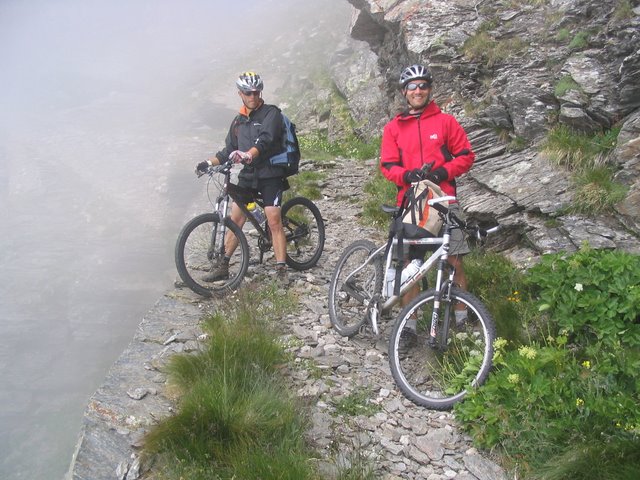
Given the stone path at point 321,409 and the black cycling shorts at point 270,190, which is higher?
the black cycling shorts at point 270,190

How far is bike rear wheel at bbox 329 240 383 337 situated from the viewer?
652cm

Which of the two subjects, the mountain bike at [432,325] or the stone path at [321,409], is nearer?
the stone path at [321,409]

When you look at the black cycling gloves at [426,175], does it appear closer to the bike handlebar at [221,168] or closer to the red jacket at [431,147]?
the red jacket at [431,147]

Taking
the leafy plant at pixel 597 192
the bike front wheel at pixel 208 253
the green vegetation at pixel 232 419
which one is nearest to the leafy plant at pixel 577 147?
the leafy plant at pixel 597 192

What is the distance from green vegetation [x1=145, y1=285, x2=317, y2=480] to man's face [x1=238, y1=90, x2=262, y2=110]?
137 inches

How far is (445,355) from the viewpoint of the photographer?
551 cm

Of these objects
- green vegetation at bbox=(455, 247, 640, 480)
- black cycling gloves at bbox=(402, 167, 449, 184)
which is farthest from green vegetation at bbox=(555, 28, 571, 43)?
green vegetation at bbox=(455, 247, 640, 480)

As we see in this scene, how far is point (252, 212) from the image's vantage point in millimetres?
8031

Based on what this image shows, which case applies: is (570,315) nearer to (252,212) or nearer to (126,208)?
(252,212)

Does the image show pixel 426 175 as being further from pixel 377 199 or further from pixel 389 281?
pixel 377 199

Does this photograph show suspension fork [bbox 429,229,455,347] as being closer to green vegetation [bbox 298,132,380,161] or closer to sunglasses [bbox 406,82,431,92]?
sunglasses [bbox 406,82,431,92]

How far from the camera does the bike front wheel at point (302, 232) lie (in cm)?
868

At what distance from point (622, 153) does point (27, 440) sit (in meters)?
23.0

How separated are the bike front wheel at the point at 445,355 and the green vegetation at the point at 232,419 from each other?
1.27 m
